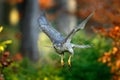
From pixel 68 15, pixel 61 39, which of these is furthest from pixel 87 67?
pixel 68 15

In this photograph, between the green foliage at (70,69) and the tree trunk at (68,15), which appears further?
the tree trunk at (68,15)

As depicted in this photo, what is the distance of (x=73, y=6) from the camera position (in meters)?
20.2

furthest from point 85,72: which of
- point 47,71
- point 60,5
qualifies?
point 60,5

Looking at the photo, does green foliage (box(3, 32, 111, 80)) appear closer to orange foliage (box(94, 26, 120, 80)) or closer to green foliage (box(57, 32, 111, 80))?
green foliage (box(57, 32, 111, 80))

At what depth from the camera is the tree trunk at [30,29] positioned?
16.4 m

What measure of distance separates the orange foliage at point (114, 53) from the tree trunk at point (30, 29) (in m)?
4.73

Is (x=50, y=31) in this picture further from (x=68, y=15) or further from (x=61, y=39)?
(x=68, y=15)

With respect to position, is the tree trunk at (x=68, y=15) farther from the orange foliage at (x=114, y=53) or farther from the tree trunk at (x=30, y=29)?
the orange foliage at (x=114, y=53)

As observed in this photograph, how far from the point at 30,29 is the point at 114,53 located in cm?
593

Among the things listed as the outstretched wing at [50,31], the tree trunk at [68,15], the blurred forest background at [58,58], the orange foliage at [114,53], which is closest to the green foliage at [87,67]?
the blurred forest background at [58,58]

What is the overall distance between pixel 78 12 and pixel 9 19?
742cm

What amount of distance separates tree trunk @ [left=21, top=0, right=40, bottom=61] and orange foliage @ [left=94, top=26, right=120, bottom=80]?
186 inches

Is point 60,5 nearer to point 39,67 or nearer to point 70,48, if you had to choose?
point 39,67

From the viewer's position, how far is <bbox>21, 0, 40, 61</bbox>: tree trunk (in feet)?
53.8
